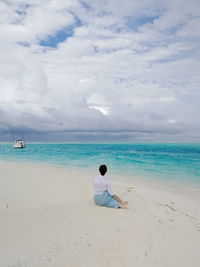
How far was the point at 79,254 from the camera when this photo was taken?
431 cm

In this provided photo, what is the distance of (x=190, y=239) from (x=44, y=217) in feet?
13.6

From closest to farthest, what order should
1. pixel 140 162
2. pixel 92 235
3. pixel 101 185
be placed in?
pixel 92 235 → pixel 101 185 → pixel 140 162

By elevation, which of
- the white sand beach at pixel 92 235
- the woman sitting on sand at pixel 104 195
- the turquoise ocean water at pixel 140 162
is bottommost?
the turquoise ocean water at pixel 140 162

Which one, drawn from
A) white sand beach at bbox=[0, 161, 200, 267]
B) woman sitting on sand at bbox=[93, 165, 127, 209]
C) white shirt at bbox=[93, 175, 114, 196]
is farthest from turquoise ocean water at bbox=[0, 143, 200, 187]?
white sand beach at bbox=[0, 161, 200, 267]

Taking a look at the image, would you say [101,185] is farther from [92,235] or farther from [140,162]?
[140,162]

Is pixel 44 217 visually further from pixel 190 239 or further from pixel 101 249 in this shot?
pixel 190 239

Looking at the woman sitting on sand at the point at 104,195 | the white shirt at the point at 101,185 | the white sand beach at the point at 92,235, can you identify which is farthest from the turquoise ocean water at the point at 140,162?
the white sand beach at the point at 92,235

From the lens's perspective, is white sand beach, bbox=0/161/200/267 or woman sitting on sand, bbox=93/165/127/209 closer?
white sand beach, bbox=0/161/200/267

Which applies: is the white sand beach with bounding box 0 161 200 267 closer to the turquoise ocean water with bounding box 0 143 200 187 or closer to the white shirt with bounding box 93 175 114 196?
the white shirt with bounding box 93 175 114 196

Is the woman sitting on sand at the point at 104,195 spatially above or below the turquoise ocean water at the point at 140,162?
above

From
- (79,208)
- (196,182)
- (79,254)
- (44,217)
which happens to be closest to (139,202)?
(79,208)

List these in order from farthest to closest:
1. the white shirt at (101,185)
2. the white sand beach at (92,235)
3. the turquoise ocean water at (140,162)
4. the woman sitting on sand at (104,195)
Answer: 1. the turquoise ocean water at (140,162)
2. the white shirt at (101,185)
3. the woman sitting on sand at (104,195)
4. the white sand beach at (92,235)

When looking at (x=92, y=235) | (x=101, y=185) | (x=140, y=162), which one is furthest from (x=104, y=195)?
(x=140, y=162)

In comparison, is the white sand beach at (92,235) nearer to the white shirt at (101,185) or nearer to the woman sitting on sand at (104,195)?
the woman sitting on sand at (104,195)
